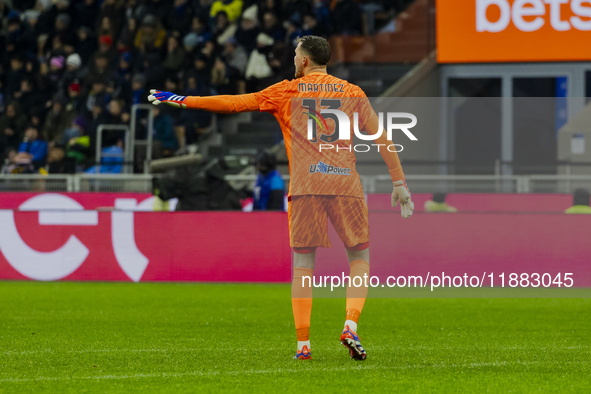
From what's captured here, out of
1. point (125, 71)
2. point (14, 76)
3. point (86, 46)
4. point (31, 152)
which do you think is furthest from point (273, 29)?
point (14, 76)

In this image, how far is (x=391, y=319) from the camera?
874cm

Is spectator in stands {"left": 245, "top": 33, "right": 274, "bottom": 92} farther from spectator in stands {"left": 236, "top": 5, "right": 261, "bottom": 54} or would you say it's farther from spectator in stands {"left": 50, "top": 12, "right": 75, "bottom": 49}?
spectator in stands {"left": 50, "top": 12, "right": 75, "bottom": 49}

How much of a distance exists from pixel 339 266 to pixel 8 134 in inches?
381

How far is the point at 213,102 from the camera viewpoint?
230 inches

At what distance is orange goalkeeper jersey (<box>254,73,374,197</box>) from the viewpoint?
593 centimetres

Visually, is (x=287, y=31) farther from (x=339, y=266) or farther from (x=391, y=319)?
(x=391, y=319)

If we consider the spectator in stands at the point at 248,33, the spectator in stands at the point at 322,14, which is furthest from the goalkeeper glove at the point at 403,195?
the spectator in stands at the point at 248,33

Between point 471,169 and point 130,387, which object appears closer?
point 130,387

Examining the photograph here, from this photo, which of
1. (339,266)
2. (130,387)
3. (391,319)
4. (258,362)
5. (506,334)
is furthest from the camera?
(339,266)

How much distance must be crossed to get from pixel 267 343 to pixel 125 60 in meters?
13.1

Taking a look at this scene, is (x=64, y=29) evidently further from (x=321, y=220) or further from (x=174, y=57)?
(x=321, y=220)

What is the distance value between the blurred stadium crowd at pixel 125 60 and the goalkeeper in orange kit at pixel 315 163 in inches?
449

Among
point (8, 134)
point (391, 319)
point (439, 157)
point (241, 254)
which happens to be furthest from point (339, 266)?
point (8, 134)

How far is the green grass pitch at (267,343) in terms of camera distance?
534 cm
